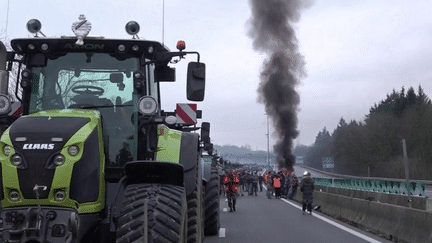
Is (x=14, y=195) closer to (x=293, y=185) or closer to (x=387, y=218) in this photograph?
(x=387, y=218)

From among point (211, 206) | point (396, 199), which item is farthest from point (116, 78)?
point (396, 199)

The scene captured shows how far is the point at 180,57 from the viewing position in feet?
21.0

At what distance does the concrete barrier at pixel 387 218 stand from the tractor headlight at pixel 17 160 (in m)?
7.72

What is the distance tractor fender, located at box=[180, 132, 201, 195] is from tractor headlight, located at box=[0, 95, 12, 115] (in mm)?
2228

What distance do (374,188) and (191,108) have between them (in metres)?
27.1

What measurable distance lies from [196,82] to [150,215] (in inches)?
75.9

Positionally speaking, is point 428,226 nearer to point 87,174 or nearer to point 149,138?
point 149,138

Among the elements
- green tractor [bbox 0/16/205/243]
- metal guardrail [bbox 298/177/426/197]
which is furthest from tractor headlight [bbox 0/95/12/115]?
metal guardrail [bbox 298/177/426/197]

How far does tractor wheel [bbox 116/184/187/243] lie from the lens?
4.84m

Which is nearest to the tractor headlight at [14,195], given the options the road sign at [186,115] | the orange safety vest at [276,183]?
the road sign at [186,115]

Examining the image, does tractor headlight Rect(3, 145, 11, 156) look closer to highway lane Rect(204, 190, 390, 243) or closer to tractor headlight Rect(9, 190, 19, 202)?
tractor headlight Rect(9, 190, 19, 202)

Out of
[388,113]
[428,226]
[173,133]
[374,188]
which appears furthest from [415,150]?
[173,133]

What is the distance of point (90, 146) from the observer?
5.21 m

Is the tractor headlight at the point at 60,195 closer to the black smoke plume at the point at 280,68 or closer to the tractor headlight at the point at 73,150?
the tractor headlight at the point at 73,150
